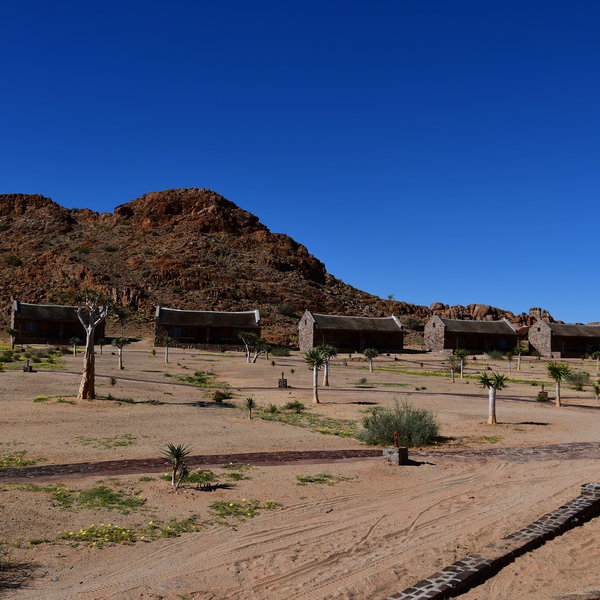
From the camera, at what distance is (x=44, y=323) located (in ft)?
220

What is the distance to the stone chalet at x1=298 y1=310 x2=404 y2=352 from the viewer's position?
2707 inches

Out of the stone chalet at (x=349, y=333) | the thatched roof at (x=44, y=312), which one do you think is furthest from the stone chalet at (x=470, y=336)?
the thatched roof at (x=44, y=312)

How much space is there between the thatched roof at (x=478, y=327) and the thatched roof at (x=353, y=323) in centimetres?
683

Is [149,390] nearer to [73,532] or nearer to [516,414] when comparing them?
[516,414]

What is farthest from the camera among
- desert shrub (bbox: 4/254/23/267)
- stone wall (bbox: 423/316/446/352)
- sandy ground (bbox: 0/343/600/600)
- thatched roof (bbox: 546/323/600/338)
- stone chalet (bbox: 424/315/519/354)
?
desert shrub (bbox: 4/254/23/267)

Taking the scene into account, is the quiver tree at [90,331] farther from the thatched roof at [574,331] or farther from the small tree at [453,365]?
the thatched roof at [574,331]

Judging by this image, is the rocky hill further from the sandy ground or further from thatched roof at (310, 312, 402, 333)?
the sandy ground

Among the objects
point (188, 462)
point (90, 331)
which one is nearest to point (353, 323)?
point (90, 331)

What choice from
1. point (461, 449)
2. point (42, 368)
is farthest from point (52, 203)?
point (461, 449)

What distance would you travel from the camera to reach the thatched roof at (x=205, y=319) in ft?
222

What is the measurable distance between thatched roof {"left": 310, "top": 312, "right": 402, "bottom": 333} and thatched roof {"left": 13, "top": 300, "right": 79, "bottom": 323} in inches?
1160

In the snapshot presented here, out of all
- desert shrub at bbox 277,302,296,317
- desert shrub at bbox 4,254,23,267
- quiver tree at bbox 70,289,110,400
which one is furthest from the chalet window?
quiver tree at bbox 70,289,110,400

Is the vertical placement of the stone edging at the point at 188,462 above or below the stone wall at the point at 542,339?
below

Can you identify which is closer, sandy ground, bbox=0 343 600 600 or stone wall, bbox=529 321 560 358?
sandy ground, bbox=0 343 600 600
